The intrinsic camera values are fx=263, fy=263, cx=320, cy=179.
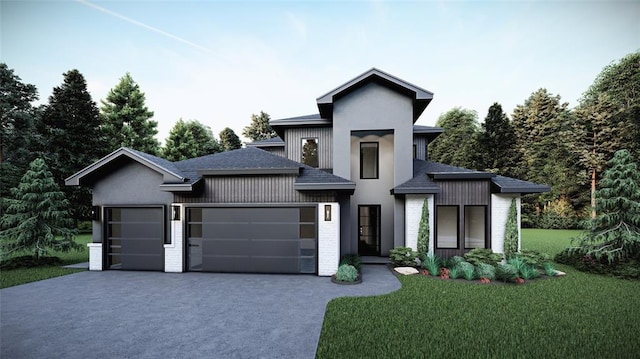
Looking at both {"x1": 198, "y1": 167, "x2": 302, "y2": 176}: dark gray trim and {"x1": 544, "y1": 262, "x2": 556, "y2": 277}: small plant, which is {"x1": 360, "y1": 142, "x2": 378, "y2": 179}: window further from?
{"x1": 544, "y1": 262, "x2": 556, "y2": 277}: small plant

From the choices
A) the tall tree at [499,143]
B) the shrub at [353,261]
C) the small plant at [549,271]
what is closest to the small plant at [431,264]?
the shrub at [353,261]

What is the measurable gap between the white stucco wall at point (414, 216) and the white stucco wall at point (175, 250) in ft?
30.0

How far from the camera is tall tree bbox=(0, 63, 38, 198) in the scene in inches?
875

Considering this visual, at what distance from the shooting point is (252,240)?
9.84 metres

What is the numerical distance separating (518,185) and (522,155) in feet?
92.5

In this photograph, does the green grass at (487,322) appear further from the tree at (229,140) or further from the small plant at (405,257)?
the tree at (229,140)

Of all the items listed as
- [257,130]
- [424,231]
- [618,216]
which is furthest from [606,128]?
[257,130]

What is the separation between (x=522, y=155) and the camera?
108 feet

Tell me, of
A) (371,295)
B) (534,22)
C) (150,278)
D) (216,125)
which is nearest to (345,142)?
(371,295)

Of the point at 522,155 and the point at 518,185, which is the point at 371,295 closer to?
the point at 518,185

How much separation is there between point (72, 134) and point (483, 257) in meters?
33.1

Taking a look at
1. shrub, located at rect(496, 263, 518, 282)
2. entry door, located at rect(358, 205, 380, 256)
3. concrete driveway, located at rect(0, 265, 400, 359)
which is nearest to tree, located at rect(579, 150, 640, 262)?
shrub, located at rect(496, 263, 518, 282)

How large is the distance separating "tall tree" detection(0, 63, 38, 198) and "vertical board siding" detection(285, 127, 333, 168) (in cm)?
2526

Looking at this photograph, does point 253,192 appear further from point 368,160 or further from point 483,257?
point 483,257
